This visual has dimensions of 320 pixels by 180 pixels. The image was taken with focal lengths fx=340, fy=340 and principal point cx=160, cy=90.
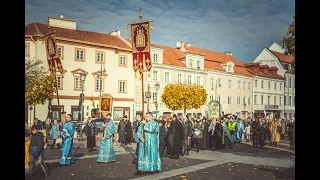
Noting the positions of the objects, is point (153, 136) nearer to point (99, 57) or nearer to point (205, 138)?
point (205, 138)

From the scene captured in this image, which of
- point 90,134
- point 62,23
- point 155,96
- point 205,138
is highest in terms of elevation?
point 62,23

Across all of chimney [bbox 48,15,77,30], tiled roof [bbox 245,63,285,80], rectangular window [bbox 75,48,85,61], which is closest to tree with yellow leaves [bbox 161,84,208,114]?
tiled roof [bbox 245,63,285,80]

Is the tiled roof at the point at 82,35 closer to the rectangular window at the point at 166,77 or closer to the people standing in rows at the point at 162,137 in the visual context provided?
the rectangular window at the point at 166,77

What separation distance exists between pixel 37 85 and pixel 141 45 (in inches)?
164

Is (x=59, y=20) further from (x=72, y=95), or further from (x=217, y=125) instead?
(x=217, y=125)

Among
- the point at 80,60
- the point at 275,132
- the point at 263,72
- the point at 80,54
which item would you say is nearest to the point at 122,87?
the point at 80,60

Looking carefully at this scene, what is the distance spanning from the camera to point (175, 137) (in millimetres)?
10977

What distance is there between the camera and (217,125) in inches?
536

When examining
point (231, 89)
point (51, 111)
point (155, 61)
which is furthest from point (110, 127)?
point (231, 89)

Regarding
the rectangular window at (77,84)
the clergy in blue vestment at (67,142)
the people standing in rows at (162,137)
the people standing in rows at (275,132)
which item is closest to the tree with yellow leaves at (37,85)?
the rectangular window at (77,84)

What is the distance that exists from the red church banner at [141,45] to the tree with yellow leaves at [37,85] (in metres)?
3.53

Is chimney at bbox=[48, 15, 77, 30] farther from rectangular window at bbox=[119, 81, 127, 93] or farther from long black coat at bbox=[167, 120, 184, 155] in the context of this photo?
long black coat at bbox=[167, 120, 184, 155]

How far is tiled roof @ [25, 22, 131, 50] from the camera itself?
461 inches
